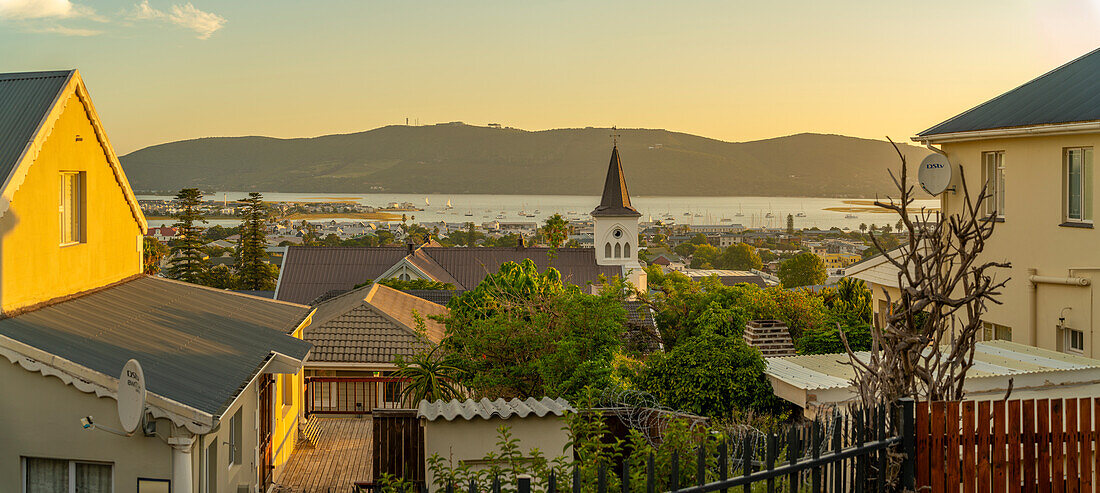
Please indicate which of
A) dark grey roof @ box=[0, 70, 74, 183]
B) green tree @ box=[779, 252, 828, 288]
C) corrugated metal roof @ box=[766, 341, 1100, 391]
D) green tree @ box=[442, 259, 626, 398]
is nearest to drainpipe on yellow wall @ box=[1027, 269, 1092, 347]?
corrugated metal roof @ box=[766, 341, 1100, 391]

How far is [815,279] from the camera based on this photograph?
112312 millimetres

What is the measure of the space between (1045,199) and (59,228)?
15495mm

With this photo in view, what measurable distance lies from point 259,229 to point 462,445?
268ft

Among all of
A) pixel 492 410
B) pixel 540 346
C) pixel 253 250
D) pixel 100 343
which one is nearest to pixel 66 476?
pixel 100 343

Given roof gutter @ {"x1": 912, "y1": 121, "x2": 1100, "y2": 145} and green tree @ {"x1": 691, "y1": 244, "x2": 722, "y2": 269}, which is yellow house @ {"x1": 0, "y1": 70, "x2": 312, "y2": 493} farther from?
green tree @ {"x1": 691, "y1": 244, "x2": 722, "y2": 269}

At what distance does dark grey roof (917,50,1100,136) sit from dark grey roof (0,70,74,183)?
15298mm

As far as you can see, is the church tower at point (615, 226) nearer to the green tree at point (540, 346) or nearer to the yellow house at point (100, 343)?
the green tree at point (540, 346)

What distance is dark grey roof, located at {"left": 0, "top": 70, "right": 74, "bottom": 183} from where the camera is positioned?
402 inches

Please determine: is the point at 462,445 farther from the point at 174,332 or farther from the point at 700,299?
the point at 700,299

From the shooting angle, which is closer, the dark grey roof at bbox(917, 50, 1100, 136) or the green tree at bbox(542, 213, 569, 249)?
the dark grey roof at bbox(917, 50, 1100, 136)

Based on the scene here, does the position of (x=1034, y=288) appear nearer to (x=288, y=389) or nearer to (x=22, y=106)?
(x=288, y=389)

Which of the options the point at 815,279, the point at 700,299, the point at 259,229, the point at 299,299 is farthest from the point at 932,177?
the point at 815,279

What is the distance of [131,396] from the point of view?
25.3 ft

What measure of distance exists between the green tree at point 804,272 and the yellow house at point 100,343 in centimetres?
10436
